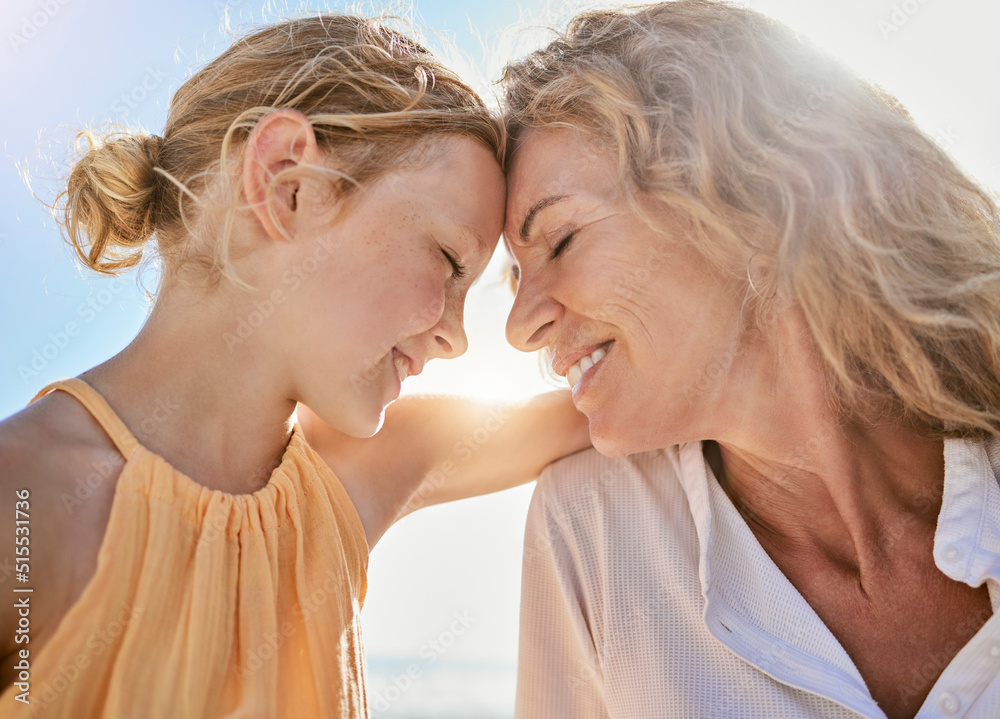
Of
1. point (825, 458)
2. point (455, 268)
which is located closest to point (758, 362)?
point (825, 458)

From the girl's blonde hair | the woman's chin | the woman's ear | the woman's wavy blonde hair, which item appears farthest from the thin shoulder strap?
the woman's wavy blonde hair

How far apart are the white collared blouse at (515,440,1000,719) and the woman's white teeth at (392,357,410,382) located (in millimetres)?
690

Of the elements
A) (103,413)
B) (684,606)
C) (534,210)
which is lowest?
(684,606)

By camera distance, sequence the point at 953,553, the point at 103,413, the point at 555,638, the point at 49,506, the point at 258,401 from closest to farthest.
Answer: the point at 49,506 < the point at 103,413 < the point at 953,553 < the point at 258,401 < the point at 555,638

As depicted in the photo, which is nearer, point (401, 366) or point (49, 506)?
point (49, 506)

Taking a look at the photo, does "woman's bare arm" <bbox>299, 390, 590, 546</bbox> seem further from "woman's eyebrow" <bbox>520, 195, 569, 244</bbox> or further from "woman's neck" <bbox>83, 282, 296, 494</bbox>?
"woman's eyebrow" <bbox>520, 195, 569, 244</bbox>

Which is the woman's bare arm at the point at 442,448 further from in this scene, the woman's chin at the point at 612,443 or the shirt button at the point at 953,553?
the shirt button at the point at 953,553

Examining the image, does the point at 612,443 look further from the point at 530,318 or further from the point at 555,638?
the point at 555,638

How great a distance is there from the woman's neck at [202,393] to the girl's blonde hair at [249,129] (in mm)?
206

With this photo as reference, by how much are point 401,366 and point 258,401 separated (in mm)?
425

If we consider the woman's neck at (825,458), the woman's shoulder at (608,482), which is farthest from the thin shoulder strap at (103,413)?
the woman's neck at (825,458)

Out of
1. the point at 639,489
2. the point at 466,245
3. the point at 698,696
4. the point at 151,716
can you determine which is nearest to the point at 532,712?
the point at 698,696

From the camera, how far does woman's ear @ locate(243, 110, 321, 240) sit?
202 cm

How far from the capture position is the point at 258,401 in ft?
6.58
